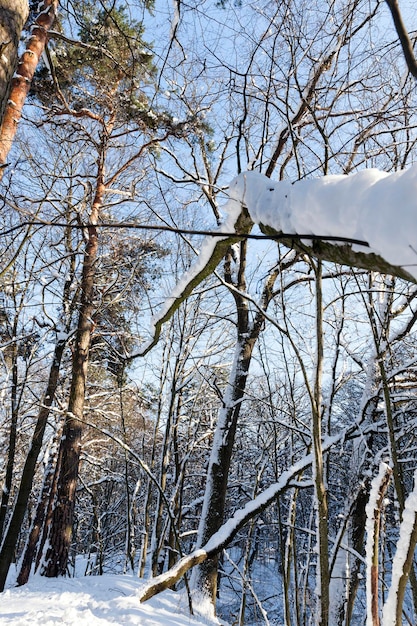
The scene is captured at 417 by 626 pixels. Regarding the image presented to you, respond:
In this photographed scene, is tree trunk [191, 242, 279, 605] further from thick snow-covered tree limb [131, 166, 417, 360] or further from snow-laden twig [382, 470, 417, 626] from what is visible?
snow-laden twig [382, 470, 417, 626]

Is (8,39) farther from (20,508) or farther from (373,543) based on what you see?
(20,508)

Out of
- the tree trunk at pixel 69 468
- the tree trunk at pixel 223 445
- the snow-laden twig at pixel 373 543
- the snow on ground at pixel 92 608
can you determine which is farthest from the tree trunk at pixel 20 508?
A: the snow-laden twig at pixel 373 543

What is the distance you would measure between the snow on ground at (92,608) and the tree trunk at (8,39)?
4161mm

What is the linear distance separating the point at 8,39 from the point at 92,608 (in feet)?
16.4

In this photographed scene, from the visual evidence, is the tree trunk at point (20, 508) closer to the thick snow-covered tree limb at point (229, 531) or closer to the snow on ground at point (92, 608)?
the snow on ground at point (92, 608)

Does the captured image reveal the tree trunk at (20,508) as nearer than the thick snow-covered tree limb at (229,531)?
No

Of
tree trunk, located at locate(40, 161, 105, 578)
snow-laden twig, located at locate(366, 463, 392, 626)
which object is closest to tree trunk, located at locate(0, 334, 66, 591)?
tree trunk, located at locate(40, 161, 105, 578)

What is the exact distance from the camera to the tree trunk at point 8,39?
2.01 m

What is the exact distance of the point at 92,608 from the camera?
4.09m

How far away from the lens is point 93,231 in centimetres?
782

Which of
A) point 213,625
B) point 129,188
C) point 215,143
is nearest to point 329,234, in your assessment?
point 213,625

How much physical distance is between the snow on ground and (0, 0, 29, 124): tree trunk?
4.16m

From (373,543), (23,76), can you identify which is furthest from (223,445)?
(23,76)

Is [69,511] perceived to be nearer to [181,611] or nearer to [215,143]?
Answer: [181,611]
